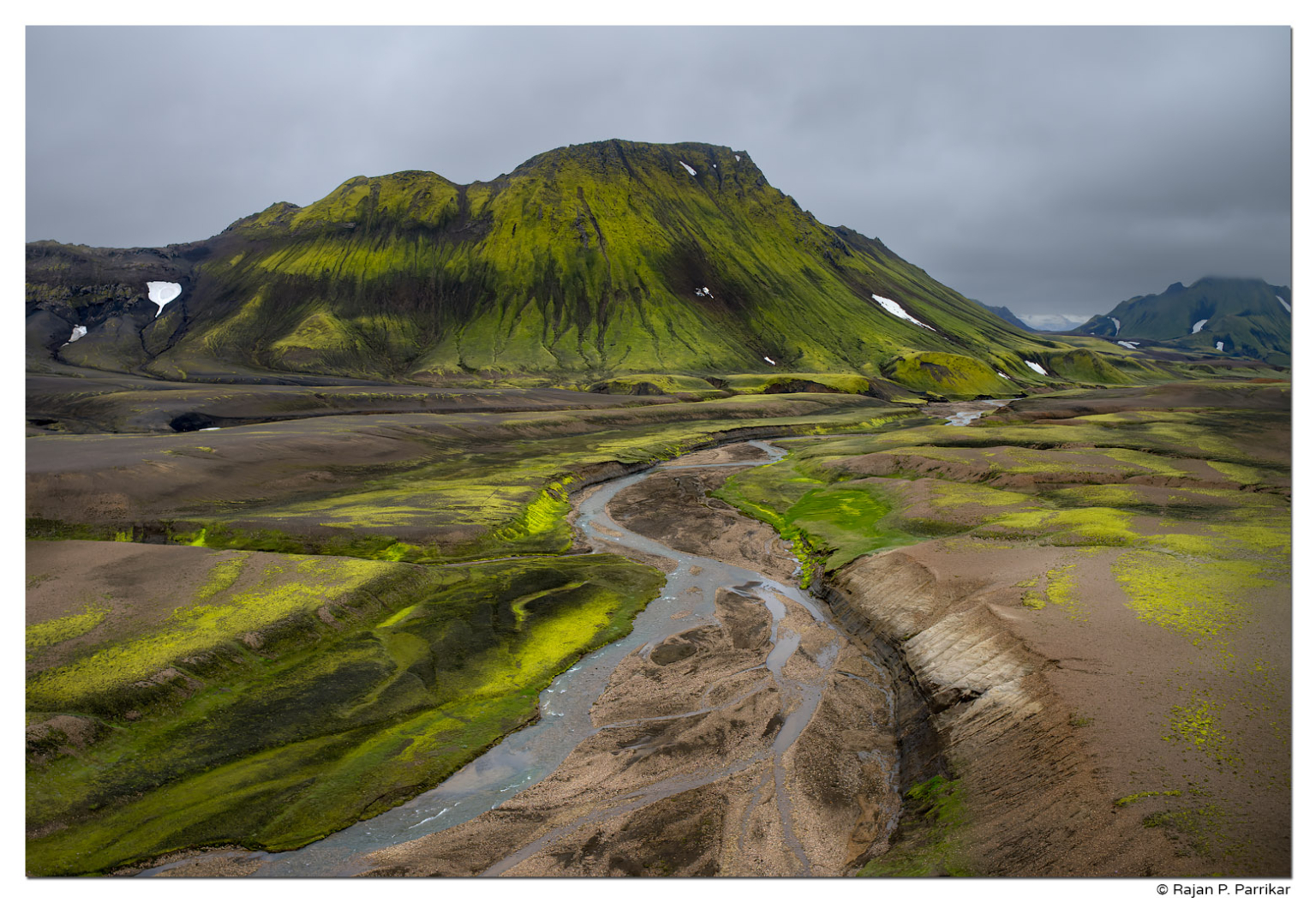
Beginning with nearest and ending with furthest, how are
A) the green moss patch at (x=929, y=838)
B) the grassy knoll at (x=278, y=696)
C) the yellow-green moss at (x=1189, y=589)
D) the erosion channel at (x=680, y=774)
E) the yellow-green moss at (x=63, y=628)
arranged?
the green moss patch at (x=929, y=838) < the erosion channel at (x=680, y=774) < the grassy knoll at (x=278, y=696) < the yellow-green moss at (x=1189, y=589) < the yellow-green moss at (x=63, y=628)

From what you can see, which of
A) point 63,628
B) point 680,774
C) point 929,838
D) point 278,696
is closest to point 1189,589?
point 929,838

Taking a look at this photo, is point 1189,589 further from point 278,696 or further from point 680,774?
point 278,696

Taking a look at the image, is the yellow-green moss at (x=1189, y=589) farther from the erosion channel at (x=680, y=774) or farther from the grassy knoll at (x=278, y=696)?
the grassy knoll at (x=278, y=696)

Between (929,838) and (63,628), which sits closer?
(929,838)

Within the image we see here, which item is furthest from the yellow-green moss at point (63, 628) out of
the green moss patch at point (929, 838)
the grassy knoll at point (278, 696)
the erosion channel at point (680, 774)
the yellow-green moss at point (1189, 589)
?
the yellow-green moss at point (1189, 589)

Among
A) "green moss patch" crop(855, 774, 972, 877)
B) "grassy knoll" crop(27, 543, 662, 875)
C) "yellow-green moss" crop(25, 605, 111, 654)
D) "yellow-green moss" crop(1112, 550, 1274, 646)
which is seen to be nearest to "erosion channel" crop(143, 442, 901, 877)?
"green moss patch" crop(855, 774, 972, 877)

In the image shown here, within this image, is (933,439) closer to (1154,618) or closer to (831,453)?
(831,453)
